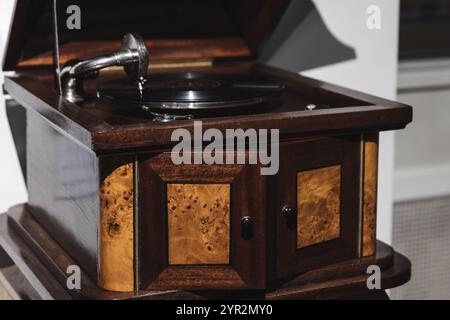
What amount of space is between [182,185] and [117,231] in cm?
14

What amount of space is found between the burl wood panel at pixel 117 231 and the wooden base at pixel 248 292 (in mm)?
26

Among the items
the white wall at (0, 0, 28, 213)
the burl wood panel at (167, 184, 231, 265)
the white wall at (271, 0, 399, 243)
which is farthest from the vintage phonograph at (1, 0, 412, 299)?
the white wall at (271, 0, 399, 243)

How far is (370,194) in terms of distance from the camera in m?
1.49

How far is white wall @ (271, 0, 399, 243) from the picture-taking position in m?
2.17

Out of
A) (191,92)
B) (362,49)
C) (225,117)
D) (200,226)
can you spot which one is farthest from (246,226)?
(362,49)

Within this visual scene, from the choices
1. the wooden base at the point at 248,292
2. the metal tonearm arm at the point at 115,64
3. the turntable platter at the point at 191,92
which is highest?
the metal tonearm arm at the point at 115,64

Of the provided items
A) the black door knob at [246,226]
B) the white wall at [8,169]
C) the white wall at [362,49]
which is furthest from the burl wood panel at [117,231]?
the white wall at [362,49]

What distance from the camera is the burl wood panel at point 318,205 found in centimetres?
142

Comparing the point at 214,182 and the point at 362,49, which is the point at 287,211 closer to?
the point at 214,182

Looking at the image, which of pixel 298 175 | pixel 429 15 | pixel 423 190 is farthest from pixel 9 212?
pixel 429 15

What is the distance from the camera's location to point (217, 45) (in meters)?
1.98

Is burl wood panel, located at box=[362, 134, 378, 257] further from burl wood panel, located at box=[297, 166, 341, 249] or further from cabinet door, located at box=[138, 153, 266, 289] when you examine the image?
cabinet door, located at box=[138, 153, 266, 289]

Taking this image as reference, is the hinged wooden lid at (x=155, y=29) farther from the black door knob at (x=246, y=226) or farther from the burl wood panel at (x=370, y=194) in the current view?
the black door knob at (x=246, y=226)

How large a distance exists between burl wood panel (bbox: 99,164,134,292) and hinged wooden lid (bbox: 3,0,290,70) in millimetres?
548
